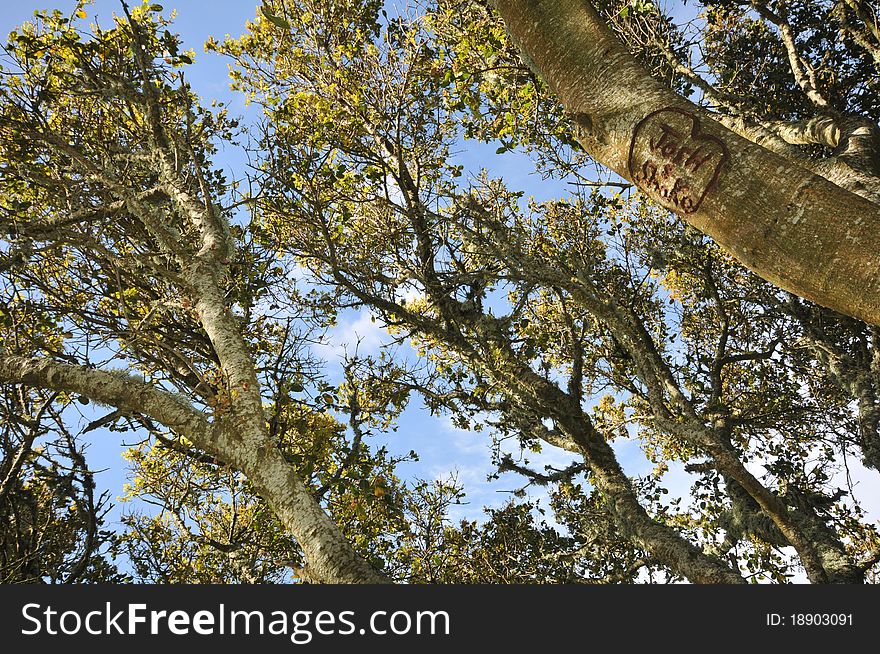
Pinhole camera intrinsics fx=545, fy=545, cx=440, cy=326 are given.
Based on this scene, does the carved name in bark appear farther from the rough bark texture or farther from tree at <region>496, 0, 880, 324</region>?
the rough bark texture

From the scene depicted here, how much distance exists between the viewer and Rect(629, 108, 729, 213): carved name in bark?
8.32 feet

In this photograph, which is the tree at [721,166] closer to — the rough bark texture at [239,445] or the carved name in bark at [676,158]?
the carved name in bark at [676,158]

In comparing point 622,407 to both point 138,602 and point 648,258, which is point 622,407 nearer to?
point 648,258

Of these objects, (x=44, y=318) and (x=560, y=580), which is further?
(x=560, y=580)

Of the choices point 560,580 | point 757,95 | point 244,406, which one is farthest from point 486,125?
point 560,580

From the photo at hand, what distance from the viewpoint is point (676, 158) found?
2.68 m

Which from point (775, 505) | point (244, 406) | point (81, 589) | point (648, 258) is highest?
point (648, 258)

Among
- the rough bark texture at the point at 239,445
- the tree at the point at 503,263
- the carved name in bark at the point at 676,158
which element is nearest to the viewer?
the carved name in bark at the point at 676,158

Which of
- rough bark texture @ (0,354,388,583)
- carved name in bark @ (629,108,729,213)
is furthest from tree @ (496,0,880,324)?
rough bark texture @ (0,354,388,583)

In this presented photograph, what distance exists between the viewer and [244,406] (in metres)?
4.57

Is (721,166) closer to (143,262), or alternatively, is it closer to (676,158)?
(676,158)

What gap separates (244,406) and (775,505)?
16.7 ft

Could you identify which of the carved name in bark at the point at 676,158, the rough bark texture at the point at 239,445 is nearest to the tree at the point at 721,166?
the carved name in bark at the point at 676,158

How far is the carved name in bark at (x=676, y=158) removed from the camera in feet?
8.32
